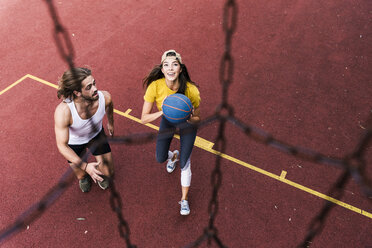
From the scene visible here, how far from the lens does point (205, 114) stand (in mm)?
4918

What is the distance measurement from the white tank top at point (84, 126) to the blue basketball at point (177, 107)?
70cm

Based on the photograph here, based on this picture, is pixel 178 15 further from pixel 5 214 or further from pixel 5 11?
pixel 5 214

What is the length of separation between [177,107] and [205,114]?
2.22 metres

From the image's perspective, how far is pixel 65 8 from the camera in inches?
300

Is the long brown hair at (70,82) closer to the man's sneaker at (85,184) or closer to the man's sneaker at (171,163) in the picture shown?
the man's sneaker at (85,184)

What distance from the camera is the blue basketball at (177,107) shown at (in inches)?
108

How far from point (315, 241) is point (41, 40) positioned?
6505 mm

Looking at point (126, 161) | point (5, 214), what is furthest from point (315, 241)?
point (5, 214)

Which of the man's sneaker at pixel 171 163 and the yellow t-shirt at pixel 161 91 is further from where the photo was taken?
the man's sneaker at pixel 171 163

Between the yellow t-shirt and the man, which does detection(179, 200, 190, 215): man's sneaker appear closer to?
the man

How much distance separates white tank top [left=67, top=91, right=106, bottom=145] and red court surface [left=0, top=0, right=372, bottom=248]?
98cm

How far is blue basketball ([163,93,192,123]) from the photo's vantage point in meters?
2.74

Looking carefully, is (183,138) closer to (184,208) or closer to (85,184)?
(184,208)

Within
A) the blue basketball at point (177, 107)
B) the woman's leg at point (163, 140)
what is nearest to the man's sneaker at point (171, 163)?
the woman's leg at point (163, 140)
